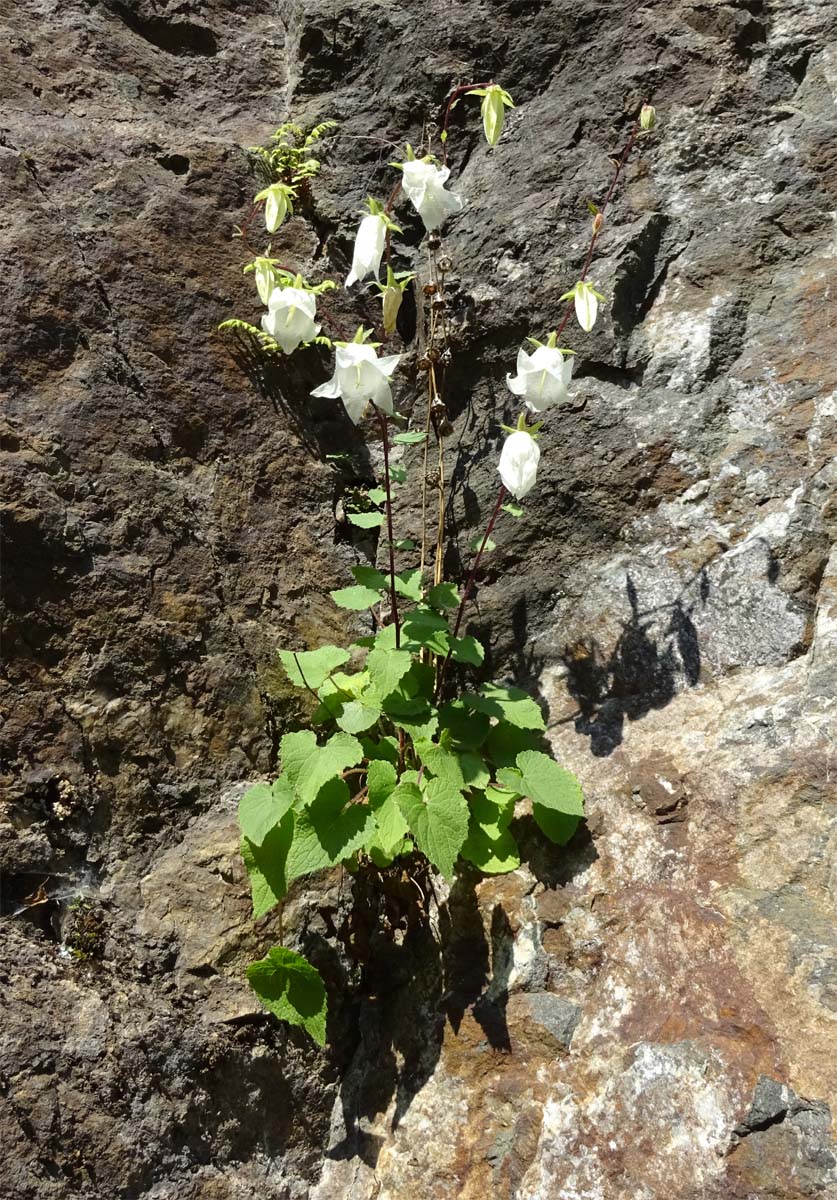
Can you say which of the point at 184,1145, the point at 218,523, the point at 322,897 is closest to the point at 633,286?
the point at 218,523

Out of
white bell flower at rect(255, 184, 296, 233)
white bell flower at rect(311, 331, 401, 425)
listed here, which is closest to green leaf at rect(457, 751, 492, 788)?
white bell flower at rect(311, 331, 401, 425)

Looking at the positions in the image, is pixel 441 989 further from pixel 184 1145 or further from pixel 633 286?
pixel 633 286

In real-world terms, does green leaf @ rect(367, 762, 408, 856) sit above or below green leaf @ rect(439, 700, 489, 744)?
below

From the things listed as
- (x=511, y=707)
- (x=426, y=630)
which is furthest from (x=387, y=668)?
(x=511, y=707)

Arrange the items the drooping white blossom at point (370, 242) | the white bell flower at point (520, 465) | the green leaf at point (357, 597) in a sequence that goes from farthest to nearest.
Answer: the green leaf at point (357, 597), the drooping white blossom at point (370, 242), the white bell flower at point (520, 465)

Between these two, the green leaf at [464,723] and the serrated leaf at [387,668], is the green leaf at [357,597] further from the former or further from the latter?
Answer: the green leaf at [464,723]

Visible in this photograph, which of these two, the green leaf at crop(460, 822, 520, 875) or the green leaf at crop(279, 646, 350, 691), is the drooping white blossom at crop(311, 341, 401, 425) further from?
the green leaf at crop(460, 822, 520, 875)

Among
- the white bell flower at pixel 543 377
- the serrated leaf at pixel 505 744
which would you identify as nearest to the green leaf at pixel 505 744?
the serrated leaf at pixel 505 744
